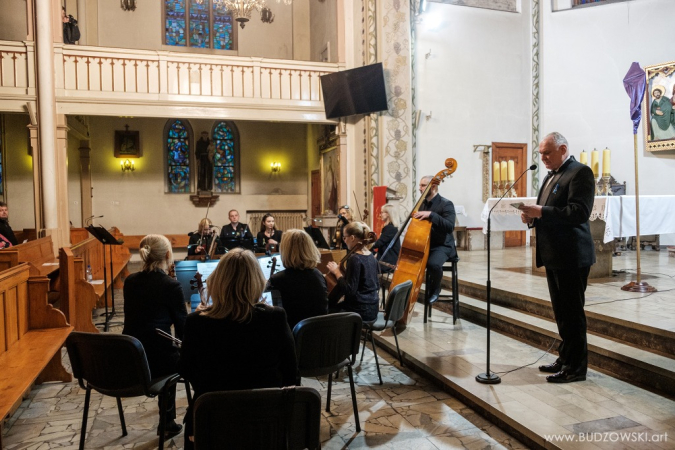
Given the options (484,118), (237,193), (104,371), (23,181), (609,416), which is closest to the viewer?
(104,371)

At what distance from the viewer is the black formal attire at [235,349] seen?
1968mm

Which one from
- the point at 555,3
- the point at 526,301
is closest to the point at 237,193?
the point at 555,3

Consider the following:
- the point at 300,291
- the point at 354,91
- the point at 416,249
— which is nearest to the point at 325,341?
the point at 300,291

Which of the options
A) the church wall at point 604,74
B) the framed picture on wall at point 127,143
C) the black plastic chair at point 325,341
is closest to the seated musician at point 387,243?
the black plastic chair at point 325,341

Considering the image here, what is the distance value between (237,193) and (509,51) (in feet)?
24.0

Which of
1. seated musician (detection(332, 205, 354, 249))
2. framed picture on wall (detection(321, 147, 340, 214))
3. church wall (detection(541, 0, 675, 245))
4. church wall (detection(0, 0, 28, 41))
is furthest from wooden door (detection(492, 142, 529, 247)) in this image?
church wall (detection(0, 0, 28, 41))

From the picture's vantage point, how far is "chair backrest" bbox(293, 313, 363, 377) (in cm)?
286

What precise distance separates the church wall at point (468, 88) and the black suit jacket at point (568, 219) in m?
6.47

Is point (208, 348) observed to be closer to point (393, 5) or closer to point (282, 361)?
point (282, 361)

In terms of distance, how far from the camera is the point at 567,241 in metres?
3.37

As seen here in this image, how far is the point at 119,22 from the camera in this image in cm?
1233

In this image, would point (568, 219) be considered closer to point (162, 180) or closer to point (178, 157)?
point (162, 180)

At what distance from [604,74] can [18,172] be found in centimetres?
1254

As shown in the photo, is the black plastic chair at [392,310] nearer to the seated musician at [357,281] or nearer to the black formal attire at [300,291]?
the seated musician at [357,281]
